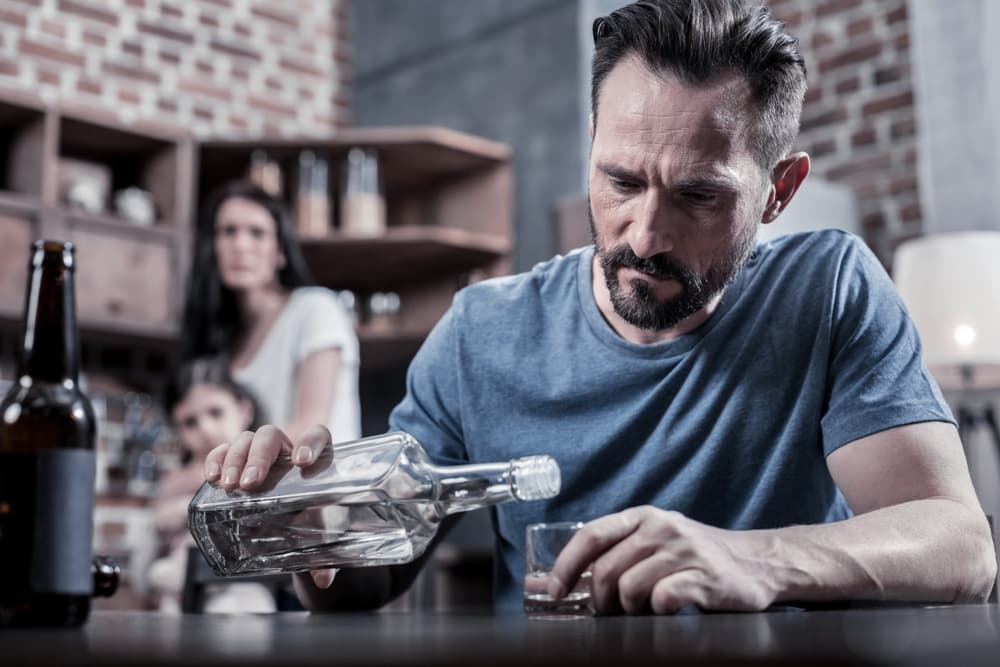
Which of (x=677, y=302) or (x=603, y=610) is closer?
(x=603, y=610)

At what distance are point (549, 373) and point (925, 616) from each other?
735 millimetres

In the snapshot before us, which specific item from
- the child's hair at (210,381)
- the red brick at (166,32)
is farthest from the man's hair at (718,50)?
the red brick at (166,32)

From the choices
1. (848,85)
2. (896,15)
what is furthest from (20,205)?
(896,15)

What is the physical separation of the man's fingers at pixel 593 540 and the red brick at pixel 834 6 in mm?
2972

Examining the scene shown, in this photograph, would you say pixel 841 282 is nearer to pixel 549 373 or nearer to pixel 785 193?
pixel 785 193

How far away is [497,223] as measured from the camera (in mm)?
3793

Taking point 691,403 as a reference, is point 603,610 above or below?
below

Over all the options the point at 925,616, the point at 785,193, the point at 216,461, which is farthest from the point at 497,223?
the point at 925,616

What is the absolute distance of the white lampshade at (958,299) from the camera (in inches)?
96.9

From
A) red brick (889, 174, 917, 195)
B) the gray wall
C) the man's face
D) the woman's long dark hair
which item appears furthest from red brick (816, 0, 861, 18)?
the man's face

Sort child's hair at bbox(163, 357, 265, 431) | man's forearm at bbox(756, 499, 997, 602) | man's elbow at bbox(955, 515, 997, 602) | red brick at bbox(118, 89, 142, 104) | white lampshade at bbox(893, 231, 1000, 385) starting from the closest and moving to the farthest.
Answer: man's forearm at bbox(756, 499, 997, 602) < man's elbow at bbox(955, 515, 997, 602) < white lampshade at bbox(893, 231, 1000, 385) < child's hair at bbox(163, 357, 265, 431) < red brick at bbox(118, 89, 142, 104)

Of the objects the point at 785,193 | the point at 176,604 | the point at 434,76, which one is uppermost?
the point at 434,76

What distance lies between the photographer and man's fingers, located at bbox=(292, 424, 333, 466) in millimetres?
828

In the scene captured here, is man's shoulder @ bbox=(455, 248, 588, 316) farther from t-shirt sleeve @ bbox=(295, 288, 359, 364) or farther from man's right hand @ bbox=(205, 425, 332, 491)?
t-shirt sleeve @ bbox=(295, 288, 359, 364)
